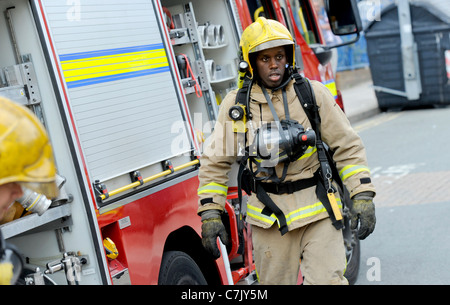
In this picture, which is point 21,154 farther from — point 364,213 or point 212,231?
point 364,213

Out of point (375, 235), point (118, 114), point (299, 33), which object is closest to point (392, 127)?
point (375, 235)

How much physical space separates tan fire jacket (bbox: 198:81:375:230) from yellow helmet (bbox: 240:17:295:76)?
0.69 ft

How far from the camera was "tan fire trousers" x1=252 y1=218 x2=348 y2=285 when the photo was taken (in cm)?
387

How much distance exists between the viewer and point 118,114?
12.6ft

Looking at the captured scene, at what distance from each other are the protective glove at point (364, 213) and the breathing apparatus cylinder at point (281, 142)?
41 cm

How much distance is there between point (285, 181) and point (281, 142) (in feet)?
0.92

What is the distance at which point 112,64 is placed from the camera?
3.87m

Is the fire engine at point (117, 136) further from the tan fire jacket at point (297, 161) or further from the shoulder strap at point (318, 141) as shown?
the shoulder strap at point (318, 141)

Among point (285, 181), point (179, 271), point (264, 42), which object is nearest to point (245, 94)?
point (264, 42)

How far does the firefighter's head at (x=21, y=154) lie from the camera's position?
160 cm

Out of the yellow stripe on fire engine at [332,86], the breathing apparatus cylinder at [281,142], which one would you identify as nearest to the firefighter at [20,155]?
the breathing apparatus cylinder at [281,142]

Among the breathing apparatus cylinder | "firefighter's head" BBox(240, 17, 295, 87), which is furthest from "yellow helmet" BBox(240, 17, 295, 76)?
the breathing apparatus cylinder

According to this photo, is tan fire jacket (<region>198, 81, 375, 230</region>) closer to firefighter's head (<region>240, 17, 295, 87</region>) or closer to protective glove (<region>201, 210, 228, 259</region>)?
protective glove (<region>201, 210, 228, 259</region>)

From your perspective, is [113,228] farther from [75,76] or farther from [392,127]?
[392,127]
